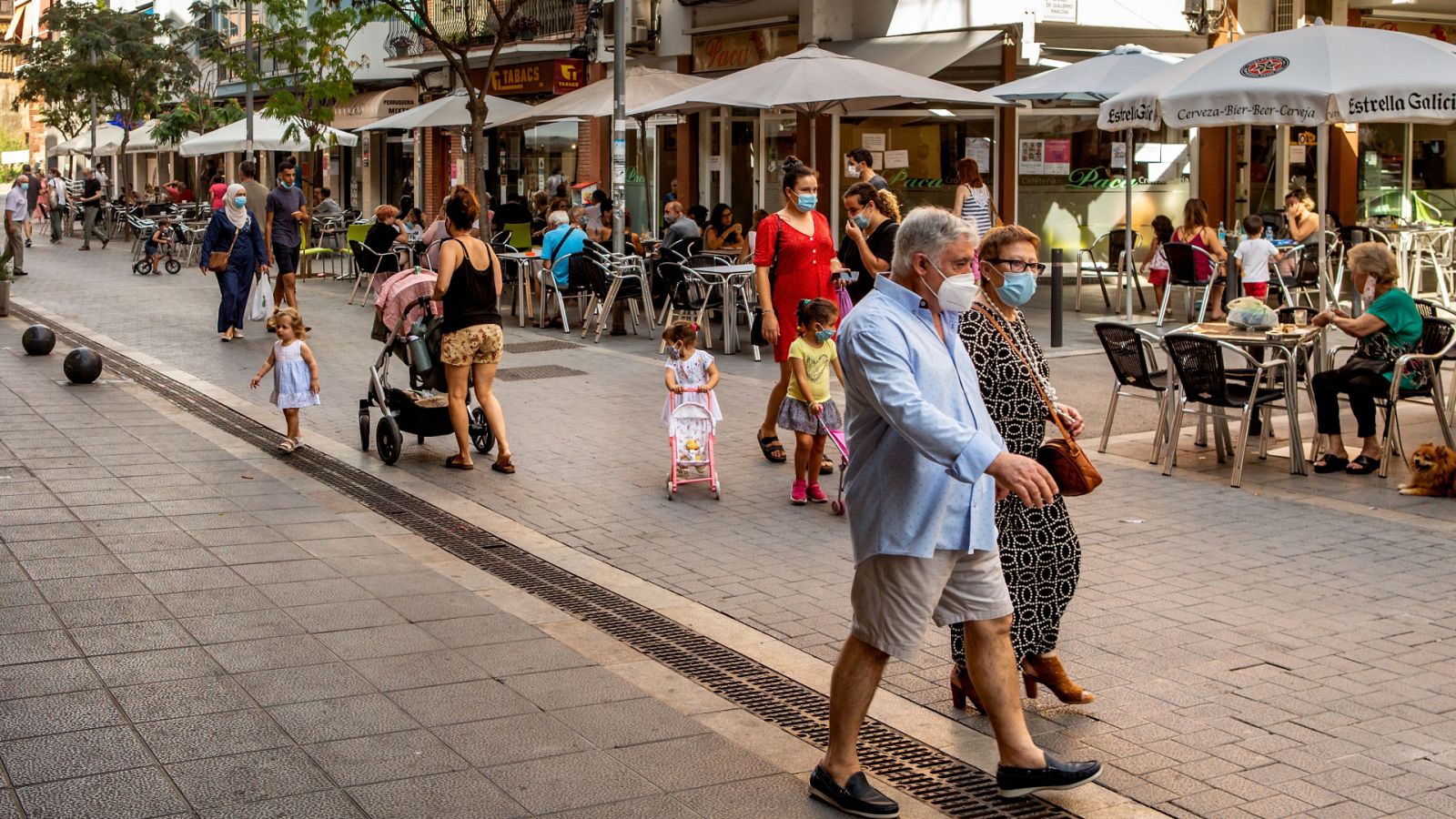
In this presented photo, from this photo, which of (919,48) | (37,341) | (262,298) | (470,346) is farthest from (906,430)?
(919,48)

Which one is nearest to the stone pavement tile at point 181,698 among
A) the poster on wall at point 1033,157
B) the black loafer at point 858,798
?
the black loafer at point 858,798

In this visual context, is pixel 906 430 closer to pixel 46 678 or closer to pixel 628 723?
pixel 628 723

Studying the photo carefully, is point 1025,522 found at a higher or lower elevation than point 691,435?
higher

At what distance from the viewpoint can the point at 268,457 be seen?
10297 mm

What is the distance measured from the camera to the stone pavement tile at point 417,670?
5672 mm

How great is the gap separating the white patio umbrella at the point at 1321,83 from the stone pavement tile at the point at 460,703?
7.39 m

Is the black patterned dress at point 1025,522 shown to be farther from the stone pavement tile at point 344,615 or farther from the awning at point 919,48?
the awning at point 919,48

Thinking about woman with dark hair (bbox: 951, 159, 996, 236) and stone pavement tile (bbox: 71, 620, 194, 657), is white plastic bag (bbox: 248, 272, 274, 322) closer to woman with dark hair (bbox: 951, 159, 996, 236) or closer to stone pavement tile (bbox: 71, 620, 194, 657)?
woman with dark hair (bbox: 951, 159, 996, 236)

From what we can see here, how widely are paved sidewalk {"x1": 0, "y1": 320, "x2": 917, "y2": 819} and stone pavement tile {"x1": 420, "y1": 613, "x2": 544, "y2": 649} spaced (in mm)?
16

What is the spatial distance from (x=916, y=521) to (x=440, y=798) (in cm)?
157

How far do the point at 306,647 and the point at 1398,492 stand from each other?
6.19 meters

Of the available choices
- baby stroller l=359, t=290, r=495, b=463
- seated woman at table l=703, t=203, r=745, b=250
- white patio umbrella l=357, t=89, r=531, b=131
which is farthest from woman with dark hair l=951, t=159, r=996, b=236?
baby stroller l=359, t=290, r=495, b=463

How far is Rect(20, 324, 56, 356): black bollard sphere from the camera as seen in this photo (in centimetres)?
1520

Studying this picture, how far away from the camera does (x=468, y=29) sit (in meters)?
21.1
